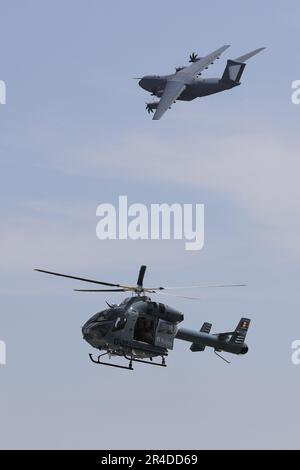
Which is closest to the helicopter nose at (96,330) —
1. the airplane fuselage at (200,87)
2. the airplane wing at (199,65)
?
the airplane fuselage at (200,87)

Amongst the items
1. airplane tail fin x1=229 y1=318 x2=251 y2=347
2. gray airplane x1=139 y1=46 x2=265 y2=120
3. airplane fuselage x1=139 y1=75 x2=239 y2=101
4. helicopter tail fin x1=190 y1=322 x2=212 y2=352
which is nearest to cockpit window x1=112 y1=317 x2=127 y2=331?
helicopter tail fin x1=190 y1=322 x2=212 y2=352

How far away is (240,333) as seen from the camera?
246 feet

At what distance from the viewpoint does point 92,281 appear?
206ft

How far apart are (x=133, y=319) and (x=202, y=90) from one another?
50.5 meters

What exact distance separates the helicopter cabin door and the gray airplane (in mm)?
A: 43920

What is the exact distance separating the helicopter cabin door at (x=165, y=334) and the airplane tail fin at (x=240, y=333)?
9.08m

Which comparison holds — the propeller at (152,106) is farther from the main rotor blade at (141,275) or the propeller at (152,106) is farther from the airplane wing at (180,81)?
the main rotor blade at (141,275)

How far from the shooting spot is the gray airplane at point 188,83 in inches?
4311

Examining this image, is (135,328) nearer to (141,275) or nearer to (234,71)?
(141,275)

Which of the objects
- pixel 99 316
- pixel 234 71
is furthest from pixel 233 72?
pixel 99 316

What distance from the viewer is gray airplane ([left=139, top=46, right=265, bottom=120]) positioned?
4311 inches

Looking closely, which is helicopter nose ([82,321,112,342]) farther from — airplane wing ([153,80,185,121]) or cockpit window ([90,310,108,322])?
airplane wing ([153,80,185,121])
